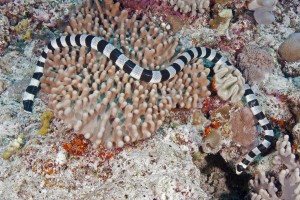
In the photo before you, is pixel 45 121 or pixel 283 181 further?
pixel 45 121

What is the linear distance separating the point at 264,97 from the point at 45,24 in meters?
3.81

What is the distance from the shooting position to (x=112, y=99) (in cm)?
351

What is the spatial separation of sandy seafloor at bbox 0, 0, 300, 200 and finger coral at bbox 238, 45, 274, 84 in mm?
94

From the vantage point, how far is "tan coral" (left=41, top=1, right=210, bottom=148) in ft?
10.9

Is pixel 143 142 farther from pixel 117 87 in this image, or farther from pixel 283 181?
pixel 283 181

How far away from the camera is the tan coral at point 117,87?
10.9 feet

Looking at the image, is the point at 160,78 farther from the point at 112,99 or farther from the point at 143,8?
the point at 143,8

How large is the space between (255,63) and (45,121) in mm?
3284

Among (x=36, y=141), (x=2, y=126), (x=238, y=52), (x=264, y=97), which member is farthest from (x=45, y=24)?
(x=264, y=97)

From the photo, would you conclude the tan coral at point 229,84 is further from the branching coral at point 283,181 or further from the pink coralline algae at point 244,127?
the branching coral at point 283,181

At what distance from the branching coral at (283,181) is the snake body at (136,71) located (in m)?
0.36

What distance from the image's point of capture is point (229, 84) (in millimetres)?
3955

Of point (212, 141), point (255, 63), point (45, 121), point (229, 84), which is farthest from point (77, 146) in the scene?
point (255, 63)

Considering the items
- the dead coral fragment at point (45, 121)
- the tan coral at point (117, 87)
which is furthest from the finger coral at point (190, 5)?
the dead coral fragment at point (45, 121)
